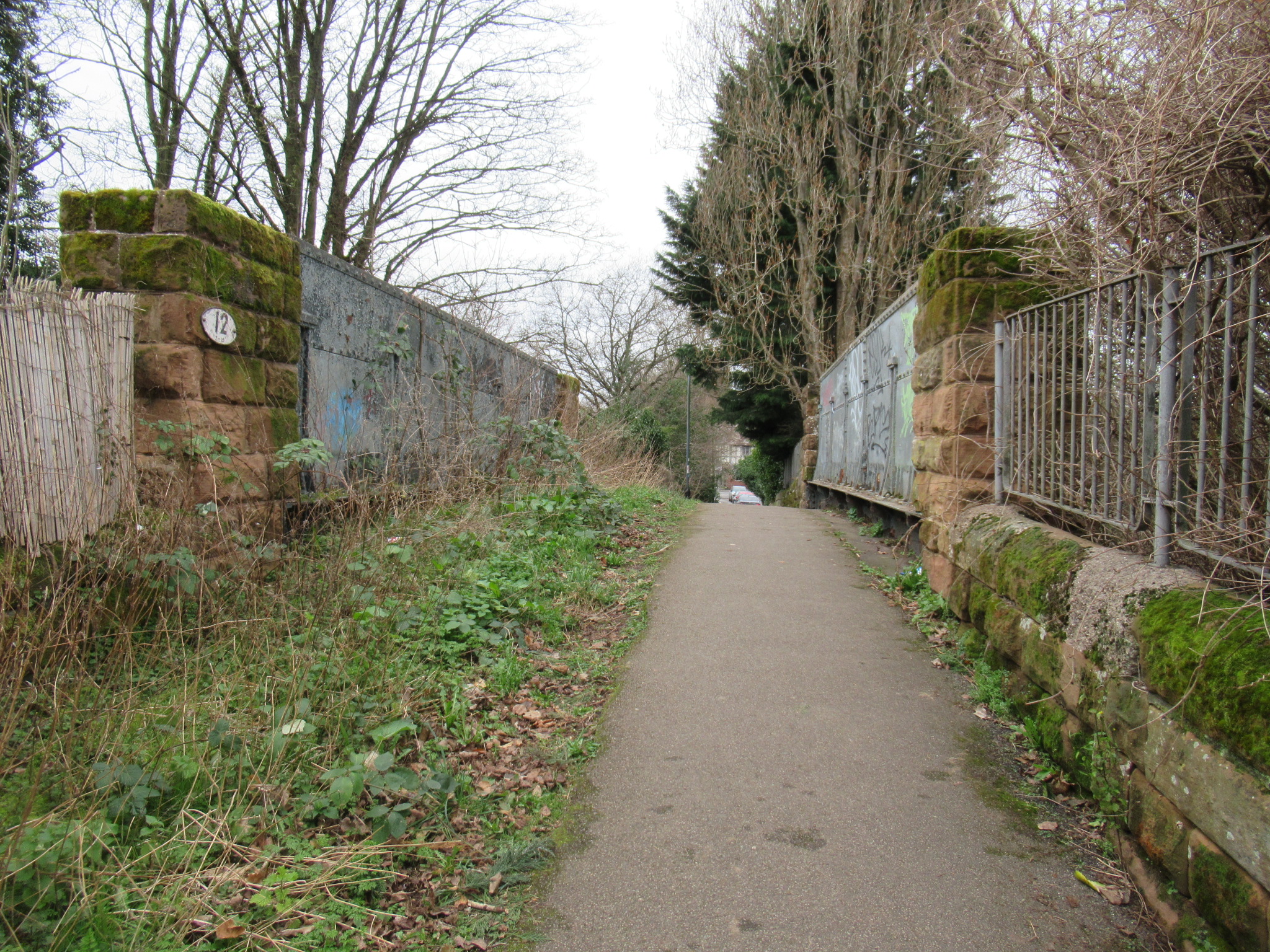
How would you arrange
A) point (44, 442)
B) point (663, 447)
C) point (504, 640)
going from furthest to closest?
point (663, 447) < point (504, 640) < point (44, 442)

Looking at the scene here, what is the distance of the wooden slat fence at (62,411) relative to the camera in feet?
12.3

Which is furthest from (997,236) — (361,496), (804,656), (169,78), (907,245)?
(169,78)

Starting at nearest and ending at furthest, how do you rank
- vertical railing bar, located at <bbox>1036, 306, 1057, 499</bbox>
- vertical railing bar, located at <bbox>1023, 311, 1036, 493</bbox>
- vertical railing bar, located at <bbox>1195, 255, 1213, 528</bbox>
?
1. vertical railing bar, located at <bbox>1195, 255, 1213, 528</bbox>
2. vertical railing bar, located at <bbox>1036, 306, 1057, 499</bbox>
3. vertical railing bar, located at <bbox>1023, 311, 1036, 493</bbox>

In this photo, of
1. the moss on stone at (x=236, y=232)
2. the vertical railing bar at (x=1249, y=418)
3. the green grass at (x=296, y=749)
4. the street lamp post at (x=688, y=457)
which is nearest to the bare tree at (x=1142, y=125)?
the vertical railing bar at (x=1249, y=418)

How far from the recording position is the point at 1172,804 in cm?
224

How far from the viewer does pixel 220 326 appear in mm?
4652

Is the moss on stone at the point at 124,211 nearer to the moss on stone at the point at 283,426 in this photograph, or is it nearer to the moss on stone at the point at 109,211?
the moss on stone at the point at 109,211

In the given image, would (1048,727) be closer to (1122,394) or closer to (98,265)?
(1122,394)

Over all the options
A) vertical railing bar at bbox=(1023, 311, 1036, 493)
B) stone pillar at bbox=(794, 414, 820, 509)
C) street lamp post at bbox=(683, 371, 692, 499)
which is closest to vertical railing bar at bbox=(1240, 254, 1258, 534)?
vertical railing bar at bbox=(1023, 311, 1036, 493)

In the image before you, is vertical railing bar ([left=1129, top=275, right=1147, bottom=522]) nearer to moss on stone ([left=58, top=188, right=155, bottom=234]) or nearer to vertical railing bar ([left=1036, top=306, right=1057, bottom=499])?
vertical railing bar ([left=1036, top=306, right=1057, bottom=499])

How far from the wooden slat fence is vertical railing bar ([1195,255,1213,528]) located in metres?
4.87

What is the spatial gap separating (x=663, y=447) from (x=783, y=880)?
26180 mm

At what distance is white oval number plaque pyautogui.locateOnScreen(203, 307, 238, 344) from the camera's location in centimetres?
456

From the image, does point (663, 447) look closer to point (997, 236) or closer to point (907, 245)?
point (907, 245)
